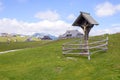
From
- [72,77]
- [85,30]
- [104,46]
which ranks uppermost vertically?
[85,30]

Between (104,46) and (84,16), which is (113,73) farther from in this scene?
(104,46)

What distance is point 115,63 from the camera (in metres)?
31.9

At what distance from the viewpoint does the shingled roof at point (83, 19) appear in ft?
130

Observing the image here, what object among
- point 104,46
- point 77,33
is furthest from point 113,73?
point 77,33

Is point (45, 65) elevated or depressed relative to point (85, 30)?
depressed

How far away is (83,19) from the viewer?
4066 centimetres

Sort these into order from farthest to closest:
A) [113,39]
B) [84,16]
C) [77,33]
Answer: [77,33] < [113,39] < [84,16]

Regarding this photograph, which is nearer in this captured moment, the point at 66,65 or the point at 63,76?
the point at 63,76

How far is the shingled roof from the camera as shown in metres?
39.5

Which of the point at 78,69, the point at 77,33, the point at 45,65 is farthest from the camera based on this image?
the point at 77,33

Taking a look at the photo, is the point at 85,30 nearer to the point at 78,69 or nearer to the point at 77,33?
the point at 78,69

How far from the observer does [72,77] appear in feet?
93.4

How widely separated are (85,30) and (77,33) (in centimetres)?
9775

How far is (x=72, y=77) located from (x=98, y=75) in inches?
120
